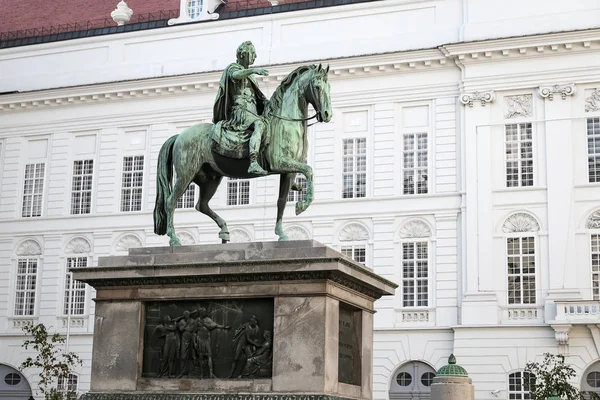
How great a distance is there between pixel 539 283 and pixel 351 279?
23140mm

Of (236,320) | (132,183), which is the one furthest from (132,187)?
(236,320)

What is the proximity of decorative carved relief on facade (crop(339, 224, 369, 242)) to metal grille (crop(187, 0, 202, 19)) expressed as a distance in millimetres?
11316

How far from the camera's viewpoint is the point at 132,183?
141 feet

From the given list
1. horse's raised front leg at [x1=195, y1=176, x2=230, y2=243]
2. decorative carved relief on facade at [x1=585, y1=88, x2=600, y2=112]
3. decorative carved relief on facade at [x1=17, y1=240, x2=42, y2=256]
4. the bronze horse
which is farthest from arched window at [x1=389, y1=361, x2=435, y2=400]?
the bronze horse

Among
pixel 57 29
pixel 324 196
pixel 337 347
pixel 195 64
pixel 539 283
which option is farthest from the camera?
pixel 57 29

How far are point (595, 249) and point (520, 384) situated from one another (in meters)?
4.94

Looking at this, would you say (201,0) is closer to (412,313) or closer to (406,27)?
(406,27)

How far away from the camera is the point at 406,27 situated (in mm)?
39938

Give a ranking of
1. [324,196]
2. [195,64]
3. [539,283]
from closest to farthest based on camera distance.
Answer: [539,283]
[324,196]
[195,64]

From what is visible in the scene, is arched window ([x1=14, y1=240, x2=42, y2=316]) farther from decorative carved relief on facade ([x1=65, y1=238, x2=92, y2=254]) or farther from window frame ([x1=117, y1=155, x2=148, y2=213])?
window frame ([x1=117, y1=155, x2=148, y2=213])

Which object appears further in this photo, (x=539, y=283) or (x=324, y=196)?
(x=324, y=196)

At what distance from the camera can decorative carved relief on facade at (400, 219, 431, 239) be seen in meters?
38.3

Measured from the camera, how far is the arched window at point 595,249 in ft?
116

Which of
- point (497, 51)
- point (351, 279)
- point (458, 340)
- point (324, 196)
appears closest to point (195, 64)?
point (324, 196)
